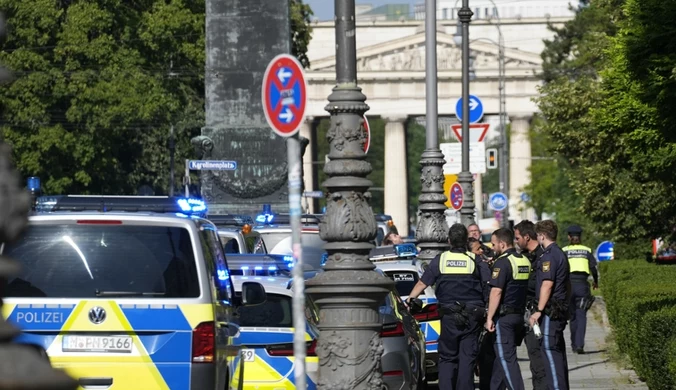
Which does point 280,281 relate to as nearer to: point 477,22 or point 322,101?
point 322,101

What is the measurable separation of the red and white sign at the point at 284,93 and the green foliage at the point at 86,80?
38180 mm

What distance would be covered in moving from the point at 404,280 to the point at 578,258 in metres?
5.49

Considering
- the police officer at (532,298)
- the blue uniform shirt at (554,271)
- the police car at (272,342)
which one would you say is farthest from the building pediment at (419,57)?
the police car at (272,342)

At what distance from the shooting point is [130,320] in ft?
26.6

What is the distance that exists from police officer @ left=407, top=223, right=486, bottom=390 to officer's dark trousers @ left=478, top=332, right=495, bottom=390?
51.4 inches

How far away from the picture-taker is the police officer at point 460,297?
1312cm

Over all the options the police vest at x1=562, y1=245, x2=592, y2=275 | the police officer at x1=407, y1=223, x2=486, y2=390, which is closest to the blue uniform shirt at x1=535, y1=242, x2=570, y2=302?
the police officer at x1=407, y1=223, x2=486, y2=390

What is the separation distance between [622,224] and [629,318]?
19937 mm

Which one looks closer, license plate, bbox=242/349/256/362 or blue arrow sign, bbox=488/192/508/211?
license plate, bbox=242/349/256/362

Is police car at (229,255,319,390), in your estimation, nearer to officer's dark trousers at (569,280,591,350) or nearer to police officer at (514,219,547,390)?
police officer at (514,219,547,390)

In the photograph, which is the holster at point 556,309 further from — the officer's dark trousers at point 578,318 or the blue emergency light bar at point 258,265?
the officer's dark trousers at point 578,318

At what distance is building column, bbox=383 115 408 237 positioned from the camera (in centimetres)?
9950

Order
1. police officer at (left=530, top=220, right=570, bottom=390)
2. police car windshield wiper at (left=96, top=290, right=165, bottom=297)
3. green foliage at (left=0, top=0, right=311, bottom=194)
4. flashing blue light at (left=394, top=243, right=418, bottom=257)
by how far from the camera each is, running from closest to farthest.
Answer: police car windshield wiper at (left=96, top=290, right=165, bottom=297), police officer at (left=530, top=220, right=570, bottom=390), flashing blue light at (left=394, top=243, right=418, bottom=257), green foliage at (left=0, top=0, right=311, bottom=194)

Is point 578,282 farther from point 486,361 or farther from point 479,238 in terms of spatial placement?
point 486,361
